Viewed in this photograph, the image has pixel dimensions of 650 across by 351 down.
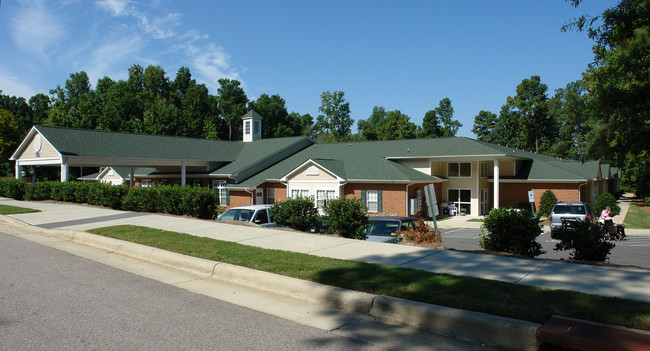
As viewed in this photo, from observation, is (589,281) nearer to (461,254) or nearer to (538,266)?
(538,266)

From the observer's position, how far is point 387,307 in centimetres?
542

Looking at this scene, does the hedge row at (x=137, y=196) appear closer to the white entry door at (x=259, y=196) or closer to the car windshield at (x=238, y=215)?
the car windshield at (x=238, y=215)

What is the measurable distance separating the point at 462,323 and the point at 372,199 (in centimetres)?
2480

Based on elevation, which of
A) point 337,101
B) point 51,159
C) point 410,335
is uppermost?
point 337,101

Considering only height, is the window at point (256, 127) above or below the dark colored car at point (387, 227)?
above

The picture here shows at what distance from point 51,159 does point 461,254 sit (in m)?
28.5

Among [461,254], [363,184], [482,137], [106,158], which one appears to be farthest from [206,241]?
[482,137]

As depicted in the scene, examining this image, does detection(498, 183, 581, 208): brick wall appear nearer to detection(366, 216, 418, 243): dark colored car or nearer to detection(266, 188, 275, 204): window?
detection(266, 188, 275, 204): window

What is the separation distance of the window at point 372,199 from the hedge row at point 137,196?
1475cm

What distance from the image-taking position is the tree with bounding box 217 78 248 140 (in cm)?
8531

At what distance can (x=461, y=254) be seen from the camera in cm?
856

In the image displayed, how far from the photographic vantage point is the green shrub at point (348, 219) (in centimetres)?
1158

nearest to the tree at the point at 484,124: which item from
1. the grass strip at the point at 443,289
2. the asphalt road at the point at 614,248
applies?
the asphalt road at the point at 614,248

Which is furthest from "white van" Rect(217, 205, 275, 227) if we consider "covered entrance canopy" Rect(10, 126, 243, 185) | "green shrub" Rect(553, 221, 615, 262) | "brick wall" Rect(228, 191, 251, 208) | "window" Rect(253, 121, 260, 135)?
"window" Rect(253, 121, 260, 135)
